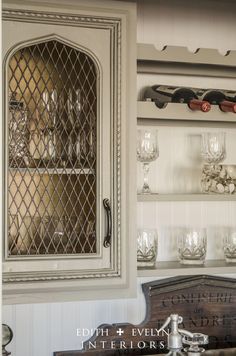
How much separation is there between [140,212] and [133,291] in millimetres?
426

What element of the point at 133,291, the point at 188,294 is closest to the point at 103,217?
the point at 133,291

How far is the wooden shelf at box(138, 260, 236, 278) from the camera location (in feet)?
6.95

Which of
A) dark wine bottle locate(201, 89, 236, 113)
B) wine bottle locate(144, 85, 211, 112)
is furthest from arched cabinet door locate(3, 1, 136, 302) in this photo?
dark wine bottle locate(201, 89, 236, 113)

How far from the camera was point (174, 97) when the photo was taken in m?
2.23

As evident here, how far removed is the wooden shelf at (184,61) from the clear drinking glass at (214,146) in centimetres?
26

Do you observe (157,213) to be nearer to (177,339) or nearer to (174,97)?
(174,97)

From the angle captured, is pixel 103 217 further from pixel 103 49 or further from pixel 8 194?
pixel 103 49

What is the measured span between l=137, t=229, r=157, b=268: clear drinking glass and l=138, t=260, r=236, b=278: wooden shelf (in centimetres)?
Result: 4

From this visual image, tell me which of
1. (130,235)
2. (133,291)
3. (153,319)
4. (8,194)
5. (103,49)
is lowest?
(153,319)

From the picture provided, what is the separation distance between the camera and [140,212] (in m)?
2.35

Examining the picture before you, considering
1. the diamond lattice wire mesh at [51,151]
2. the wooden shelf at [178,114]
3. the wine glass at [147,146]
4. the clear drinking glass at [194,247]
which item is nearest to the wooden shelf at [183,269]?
the clear drinking glass at [194,247]

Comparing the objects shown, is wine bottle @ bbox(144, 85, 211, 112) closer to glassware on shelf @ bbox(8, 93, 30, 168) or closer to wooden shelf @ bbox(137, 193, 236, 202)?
wooden shelf @ bbox(137, 193, 236, 202)

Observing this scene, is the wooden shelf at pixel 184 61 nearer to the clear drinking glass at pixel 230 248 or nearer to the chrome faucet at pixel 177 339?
the clear drinking glass at pixel 230 248

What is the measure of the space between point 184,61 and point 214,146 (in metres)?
0.32
